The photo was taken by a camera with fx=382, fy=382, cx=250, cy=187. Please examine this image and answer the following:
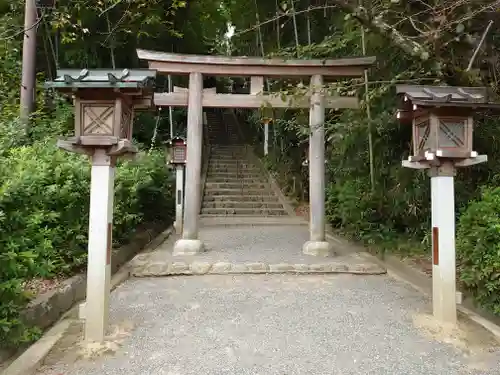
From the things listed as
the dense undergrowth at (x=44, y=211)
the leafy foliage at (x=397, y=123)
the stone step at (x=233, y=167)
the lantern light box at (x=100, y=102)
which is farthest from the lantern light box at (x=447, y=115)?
the stone step at (x=233, y=167)

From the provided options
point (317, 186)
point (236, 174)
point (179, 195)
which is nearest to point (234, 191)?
point (236, 174)

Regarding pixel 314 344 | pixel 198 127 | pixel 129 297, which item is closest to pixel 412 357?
pixel 314 344

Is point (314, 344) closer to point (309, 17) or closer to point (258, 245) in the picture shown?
point (258, 245)

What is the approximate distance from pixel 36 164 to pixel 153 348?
2562 mm

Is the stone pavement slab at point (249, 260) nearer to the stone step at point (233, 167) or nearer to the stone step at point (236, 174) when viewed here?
the stone step at point (236, 174)

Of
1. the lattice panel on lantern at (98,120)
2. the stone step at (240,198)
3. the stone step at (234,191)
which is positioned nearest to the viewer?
the lattice panel on lantern at (98,120)

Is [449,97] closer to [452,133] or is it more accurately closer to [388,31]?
[452,133]

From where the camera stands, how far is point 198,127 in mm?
6520

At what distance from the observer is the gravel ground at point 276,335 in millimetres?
2885

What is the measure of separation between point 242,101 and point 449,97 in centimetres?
360

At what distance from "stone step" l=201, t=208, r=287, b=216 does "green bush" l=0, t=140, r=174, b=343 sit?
312 cm

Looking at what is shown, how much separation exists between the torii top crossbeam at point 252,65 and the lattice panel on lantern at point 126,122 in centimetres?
293

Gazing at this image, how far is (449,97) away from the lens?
348 cm

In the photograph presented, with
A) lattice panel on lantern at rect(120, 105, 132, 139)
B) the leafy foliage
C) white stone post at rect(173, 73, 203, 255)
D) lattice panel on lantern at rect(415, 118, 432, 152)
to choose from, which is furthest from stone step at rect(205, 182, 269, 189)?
lattice panel on lantern at rect(415, 118, 432, 152)
